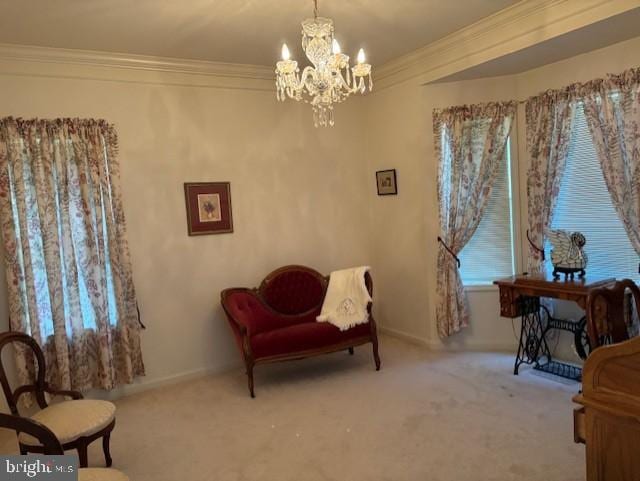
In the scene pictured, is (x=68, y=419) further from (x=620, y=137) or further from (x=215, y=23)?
(x=620, y=137)

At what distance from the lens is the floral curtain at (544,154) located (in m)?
3.92

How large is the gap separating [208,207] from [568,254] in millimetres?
2998

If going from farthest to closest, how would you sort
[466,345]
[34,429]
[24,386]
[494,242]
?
[466,345] < [494,242] < [24,386] < [34,429]

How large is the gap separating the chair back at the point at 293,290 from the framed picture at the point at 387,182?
3.89 feet

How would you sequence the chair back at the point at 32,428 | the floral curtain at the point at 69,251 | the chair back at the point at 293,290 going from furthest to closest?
the chair back at the point at 293,290 → the floral curtain at the point at 69,251 → the chair back at the point at 32,428

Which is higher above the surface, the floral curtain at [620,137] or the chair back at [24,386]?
the floral curtain at [620,137]

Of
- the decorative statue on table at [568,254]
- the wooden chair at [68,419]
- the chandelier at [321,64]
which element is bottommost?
the wooden chair at [68,419]

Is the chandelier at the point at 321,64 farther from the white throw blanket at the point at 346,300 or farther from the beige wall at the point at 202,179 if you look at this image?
the white throw blanket at the point at 346,300

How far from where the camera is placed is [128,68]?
159 inches

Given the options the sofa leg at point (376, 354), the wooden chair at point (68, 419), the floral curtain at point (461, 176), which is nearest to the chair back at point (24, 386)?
the wooden chair at point (68, 419)

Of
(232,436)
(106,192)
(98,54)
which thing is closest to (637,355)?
(232,436)

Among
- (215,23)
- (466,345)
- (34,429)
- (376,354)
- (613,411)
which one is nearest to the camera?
(613,411)

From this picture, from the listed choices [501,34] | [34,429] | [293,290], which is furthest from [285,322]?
[501,34]

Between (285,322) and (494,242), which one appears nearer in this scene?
(285,322)
